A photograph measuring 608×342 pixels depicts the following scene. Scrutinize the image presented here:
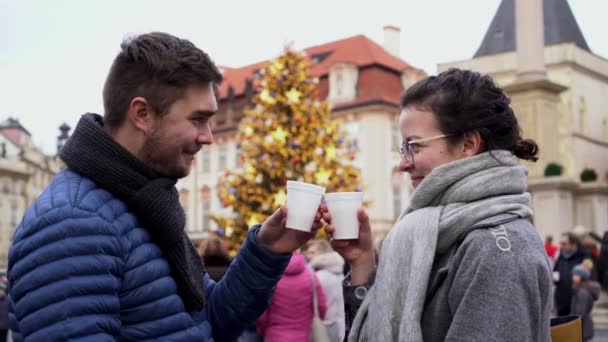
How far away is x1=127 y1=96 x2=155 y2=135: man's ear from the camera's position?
104 inches

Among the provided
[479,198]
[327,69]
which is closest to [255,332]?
[479,198]

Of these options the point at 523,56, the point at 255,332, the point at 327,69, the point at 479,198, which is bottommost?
the point at 255,332

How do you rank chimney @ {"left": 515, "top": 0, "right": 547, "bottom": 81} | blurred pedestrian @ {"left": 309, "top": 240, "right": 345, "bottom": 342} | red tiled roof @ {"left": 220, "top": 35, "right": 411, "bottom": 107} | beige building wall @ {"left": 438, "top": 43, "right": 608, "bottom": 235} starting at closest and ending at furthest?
blurred pedestrian @ {"left": 309, "top": 240, "right": 345, "bottom": 342}
chimney @ {"left": 515, "top": 0, "right": 547, "bottom": 81}
beige building wall @ {"left": 438, "top": 43, "right": 608, "bottom": 235}
red tiled roof @ {"left": 220, "top": 35, "right": 411, "bottom": 107}

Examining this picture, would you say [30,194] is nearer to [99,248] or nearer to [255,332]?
[255,332]

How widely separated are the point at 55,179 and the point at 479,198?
1212mm

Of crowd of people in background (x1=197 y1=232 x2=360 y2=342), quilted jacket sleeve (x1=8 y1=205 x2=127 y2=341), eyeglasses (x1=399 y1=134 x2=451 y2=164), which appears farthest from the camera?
crowd of people in background (x1=197 y1=232 x2=360 y2=342)

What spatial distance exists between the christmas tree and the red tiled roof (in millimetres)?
26108

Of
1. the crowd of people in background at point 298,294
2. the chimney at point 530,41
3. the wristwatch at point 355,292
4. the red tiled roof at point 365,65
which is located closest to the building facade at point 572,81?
the red tiled roof at point 365,65

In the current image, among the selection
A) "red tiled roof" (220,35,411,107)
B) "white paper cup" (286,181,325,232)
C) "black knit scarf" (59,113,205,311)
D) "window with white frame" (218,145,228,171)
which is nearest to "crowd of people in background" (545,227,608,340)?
"white paper cup" (286,181,325,232)

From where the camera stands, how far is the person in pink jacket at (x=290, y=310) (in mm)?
7891

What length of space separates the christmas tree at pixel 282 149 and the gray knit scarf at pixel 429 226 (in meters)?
17.7

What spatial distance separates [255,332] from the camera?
319 inches

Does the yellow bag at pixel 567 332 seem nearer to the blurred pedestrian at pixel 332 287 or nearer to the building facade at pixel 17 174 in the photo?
the blurred pedestrian at pixel 332 287

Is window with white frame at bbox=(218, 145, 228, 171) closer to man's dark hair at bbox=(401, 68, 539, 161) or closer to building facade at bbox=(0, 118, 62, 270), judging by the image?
building facade at bbox=(0, 118, 62, 270)
